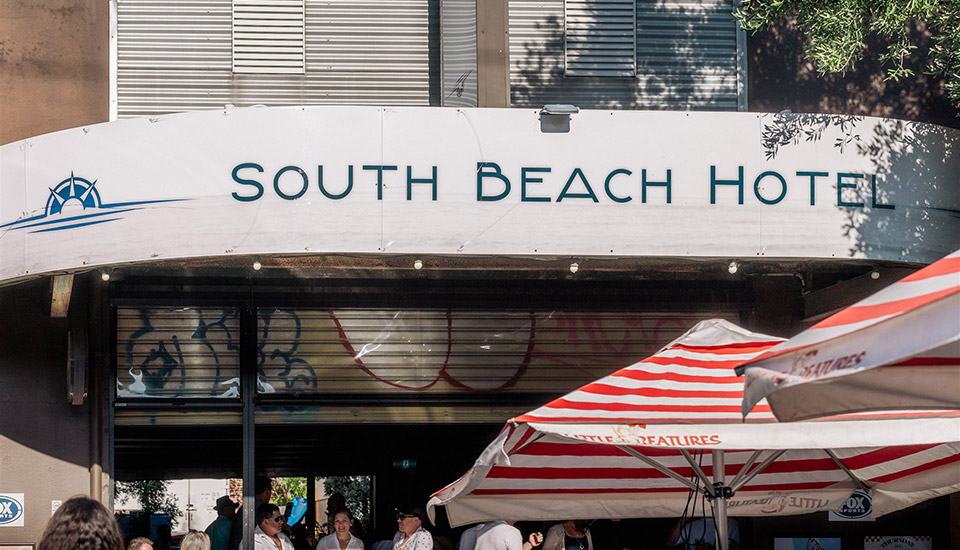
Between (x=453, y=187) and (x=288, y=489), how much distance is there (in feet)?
43.3

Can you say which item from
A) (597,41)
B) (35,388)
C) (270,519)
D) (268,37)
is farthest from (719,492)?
(268,37)

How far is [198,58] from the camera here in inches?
425

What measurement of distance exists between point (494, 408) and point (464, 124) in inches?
127

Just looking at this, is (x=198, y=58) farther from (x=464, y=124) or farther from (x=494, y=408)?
(x=494, y=408)

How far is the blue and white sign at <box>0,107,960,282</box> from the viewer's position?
27.3ft

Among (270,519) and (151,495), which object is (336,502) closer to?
(151,495)

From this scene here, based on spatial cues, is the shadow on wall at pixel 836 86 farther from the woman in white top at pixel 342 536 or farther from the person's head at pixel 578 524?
the woman in white top at pixel 342 536

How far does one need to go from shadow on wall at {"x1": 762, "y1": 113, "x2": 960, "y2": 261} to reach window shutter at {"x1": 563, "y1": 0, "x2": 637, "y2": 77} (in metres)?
2.53

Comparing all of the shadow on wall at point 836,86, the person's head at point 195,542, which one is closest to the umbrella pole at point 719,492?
the person's head at point 195,542

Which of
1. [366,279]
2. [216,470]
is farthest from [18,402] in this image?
[366,279]

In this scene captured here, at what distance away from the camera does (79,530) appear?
11.9 ft

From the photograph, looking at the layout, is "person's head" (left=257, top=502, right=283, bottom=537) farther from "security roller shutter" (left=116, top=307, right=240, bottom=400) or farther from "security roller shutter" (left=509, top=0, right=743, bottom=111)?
"security roller shutter" (left=509, top=0, right=743, bottom=111)

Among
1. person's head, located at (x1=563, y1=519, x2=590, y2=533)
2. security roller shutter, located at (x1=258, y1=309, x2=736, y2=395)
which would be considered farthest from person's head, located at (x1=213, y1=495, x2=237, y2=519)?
person's head, located at (x1=563, y1=519, x2=590, y2=533)

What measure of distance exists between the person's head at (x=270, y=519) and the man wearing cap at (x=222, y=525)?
811mm
